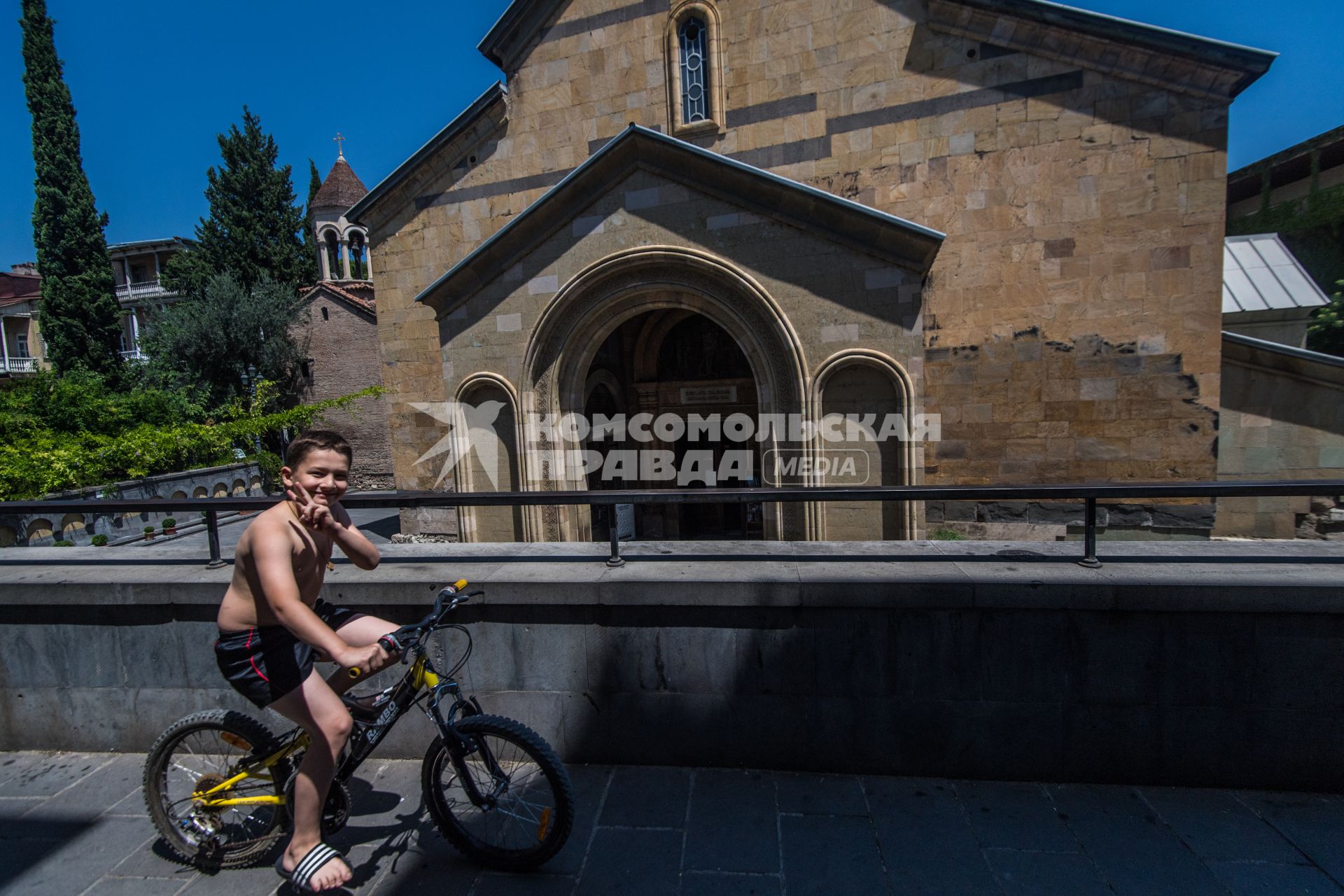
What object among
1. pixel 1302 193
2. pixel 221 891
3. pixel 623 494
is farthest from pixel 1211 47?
pixel 1302 193

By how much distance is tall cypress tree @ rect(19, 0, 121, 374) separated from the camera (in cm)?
2095

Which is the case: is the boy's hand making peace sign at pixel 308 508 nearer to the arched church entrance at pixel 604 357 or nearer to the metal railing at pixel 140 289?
the arched church entrance at pixel 604 357

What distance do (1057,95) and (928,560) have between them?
8086 millimetres

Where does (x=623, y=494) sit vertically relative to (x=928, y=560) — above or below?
above

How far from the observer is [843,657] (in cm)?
300

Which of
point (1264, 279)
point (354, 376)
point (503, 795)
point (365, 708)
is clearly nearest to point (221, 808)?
point (365, 708)

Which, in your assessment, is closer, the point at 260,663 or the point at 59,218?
A: the point at 260,663

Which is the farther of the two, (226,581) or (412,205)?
(412,205)

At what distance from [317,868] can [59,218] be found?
96.1ft

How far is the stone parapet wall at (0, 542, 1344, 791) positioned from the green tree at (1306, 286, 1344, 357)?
19148 millimetres

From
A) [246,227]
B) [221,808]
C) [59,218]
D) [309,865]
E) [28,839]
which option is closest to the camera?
[309,865]

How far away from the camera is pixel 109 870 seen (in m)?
2.59

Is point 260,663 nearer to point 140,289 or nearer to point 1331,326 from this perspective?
point 1331,326

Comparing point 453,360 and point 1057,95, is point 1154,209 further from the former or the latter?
point 453,360
